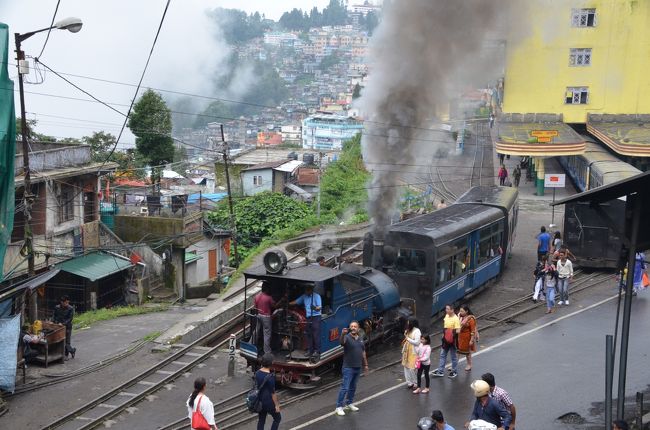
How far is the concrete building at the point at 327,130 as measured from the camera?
323ft

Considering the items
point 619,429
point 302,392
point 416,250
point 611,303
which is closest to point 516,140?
point 611,303

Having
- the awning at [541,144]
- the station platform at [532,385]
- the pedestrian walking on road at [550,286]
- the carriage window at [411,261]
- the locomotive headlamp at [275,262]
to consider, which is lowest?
the station platform at [532,385]

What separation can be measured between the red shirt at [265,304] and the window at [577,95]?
3254 centimetres

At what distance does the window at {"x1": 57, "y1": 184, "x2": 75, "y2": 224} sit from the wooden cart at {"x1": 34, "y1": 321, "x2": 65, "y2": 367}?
369 inches

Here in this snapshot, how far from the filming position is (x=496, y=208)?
20.7 meters

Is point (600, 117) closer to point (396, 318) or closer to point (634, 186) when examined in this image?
point (396, 318)

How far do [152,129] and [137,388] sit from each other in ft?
84.5

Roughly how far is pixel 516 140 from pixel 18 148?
2109 cm

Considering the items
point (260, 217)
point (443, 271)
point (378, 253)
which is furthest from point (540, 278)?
point (260, 217)

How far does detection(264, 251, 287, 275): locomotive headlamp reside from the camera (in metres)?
12.7

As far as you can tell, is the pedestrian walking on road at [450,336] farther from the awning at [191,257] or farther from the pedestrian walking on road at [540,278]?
the awning at [191,257]

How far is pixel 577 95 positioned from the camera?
4128 cm

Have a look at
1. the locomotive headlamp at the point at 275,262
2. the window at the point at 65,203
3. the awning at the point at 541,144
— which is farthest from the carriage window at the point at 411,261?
the awning at the point at 541,144

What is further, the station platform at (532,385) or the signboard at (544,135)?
the signboard at (544,135)
